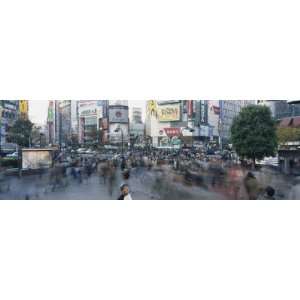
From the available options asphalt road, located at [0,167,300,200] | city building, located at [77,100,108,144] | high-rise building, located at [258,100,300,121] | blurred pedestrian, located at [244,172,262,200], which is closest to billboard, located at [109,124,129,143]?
city building, located at [77,100,108,144]

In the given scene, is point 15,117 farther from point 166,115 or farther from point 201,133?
point 201,133

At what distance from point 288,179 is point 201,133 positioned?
1.55m

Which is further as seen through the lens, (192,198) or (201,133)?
(201,133)

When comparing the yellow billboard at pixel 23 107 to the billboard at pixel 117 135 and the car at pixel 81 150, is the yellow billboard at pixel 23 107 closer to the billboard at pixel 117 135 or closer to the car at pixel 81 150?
the car at pixel 81 150

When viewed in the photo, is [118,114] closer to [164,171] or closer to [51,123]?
[51,123]

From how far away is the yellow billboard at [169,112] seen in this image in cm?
499

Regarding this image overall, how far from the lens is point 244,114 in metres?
5.11

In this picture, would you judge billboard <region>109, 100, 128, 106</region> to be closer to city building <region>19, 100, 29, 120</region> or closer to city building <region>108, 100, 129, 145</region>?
city building <region>108, 100, 129, 145</region>

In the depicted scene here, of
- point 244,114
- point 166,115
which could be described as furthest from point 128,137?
point 244,114

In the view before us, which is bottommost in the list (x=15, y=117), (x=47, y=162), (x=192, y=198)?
(x=192, y=198)

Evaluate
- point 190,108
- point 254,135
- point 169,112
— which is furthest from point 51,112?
point 254,135

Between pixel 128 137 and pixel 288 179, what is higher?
pixel 128 137

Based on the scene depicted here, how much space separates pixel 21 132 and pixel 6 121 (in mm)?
272

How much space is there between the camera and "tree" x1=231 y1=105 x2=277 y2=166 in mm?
5164
